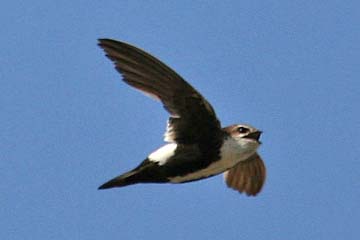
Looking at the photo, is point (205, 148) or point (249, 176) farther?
point (249, 176)

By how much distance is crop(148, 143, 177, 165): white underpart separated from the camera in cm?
1218

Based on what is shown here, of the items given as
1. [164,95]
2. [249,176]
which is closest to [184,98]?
[164,95]

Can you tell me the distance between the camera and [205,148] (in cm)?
1225

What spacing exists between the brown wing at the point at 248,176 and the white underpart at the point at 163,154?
1.60m

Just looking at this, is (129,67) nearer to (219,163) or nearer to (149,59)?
(149,59)

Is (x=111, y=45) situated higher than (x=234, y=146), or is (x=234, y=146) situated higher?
(x=111, y=45)

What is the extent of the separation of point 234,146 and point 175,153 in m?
0.51

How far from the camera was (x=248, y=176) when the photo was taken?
45.2 ft

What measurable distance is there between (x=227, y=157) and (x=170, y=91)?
2.43ft

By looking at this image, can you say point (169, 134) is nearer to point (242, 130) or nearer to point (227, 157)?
point (227, 157)

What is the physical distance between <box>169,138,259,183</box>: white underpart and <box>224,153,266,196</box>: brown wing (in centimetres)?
135

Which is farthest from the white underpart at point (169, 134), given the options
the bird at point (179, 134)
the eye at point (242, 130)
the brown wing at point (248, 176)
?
the brown wing at point (248, 176)

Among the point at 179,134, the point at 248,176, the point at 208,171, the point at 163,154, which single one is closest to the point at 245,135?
the point at 208,171

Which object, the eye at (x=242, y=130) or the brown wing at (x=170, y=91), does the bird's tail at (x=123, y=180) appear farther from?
the eye at (x=242, y=130)
